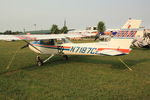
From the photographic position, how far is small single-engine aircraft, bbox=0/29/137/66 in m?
7.25

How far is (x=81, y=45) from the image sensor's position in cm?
852

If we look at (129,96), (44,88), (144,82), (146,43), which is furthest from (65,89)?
(146,43)

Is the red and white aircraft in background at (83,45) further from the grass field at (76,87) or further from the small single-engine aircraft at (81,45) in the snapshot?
the grass field at (76,87)

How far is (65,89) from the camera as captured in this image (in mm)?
4984

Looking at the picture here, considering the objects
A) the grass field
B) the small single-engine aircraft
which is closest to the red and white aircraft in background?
the small single-engine aircraft

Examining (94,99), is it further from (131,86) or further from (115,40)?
(115,40)

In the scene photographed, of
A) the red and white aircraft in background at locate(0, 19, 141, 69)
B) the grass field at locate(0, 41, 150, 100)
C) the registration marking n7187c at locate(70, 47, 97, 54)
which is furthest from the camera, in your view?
the registration marking n7187c at locate(70, 47, 97, 54)

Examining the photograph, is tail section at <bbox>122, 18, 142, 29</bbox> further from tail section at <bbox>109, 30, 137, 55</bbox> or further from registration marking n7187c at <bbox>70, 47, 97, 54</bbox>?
registration marking n7187c at <bbox>70, 47, 97, 54</bbox>

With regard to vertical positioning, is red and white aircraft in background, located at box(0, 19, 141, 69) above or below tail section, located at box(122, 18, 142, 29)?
below

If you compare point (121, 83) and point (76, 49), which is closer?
point (121, 83)

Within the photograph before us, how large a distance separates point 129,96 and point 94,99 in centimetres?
116

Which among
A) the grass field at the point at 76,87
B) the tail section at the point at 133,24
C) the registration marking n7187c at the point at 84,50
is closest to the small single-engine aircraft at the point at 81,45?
the registration marking n7187c at the point at 84,50

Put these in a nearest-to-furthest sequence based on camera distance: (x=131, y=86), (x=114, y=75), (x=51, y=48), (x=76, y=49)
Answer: (x=131, y=86) → (x=114, y=75) → (x=76, y=49) → (x=51, y=48)

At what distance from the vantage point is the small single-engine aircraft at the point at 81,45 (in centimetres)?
725
